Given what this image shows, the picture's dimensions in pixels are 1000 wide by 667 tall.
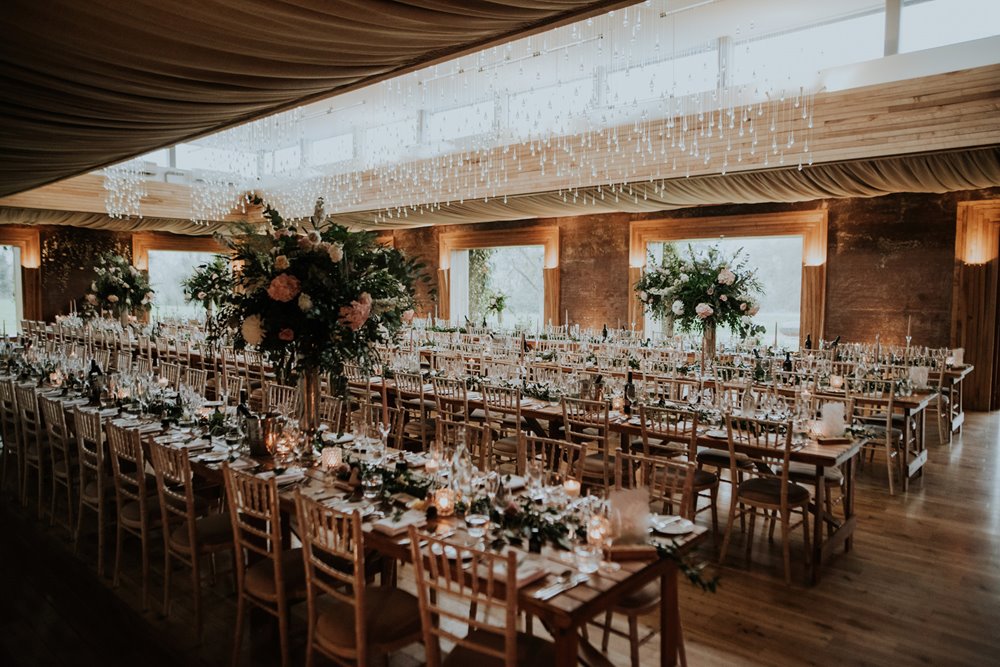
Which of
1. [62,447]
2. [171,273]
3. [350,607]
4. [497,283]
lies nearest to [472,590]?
[350,607]

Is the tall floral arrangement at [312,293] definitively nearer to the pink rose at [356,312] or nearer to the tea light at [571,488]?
the pink rose at [356,312]

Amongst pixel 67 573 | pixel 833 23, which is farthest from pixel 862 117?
pixel 67 573

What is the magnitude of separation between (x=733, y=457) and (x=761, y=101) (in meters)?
5.62

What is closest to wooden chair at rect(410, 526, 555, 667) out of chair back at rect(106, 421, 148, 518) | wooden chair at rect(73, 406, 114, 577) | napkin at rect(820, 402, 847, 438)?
chair back at rect(106, 421, 148, 518)

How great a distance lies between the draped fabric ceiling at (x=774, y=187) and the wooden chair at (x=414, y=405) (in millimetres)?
2283

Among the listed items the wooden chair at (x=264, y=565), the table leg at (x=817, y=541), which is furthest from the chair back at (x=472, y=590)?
the table leg at (x=817, y=541)

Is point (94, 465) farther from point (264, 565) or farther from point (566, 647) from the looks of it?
point (566, 647)

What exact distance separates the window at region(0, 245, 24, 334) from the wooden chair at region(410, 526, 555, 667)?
704 inches

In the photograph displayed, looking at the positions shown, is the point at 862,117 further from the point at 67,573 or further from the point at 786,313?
the point at 67,573

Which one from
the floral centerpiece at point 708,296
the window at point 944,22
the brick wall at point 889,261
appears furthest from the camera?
the brick wall at point 889,261

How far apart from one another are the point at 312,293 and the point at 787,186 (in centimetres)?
738

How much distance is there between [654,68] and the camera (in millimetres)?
11438

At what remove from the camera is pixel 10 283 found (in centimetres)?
1627

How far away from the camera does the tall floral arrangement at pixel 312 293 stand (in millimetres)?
3566
